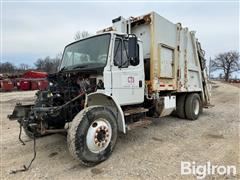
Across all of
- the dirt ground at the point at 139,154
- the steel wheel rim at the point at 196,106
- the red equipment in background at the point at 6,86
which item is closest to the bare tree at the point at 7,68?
the red equipment in background at the point at 6,86

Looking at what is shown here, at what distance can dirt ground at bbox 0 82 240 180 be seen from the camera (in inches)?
138

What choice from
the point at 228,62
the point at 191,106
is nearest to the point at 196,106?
the point at 191,106

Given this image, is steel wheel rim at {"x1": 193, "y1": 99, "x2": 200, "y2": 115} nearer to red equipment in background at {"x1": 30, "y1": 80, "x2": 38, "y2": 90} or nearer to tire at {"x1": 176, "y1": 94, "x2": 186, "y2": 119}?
tire at {"x1": 176, "y1": 94, "x2": 186, "y2": 119}

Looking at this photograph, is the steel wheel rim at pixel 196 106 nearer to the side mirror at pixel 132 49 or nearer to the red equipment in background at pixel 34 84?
the side mirror at pixel 132 49

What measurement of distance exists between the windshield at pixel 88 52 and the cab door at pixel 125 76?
0.77 feet

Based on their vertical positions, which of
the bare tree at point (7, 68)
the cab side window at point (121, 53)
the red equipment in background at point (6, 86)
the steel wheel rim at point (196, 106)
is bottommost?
the steel wheel rim at point (196, 106)

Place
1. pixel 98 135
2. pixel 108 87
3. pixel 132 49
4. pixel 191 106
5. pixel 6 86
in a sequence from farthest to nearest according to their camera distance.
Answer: pixel 6 86
pixel 191 106
pixel 132 49
pixel 108 87
pixel 98 135

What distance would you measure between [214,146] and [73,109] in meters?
3.22

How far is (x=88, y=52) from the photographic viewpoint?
4.64m

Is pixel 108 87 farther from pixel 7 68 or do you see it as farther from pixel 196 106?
pixel 7 68

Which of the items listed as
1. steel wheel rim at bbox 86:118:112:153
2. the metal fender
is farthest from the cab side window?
steel wheel rim at bbox 86:118:112:153

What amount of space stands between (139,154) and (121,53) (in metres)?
2.14

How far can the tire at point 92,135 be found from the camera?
138 inches

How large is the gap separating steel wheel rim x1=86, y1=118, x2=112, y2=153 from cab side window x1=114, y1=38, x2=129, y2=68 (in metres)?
1.27
